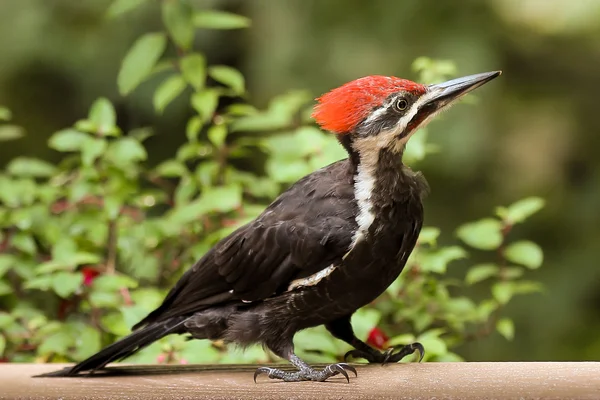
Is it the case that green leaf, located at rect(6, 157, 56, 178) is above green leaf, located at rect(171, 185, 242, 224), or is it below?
above

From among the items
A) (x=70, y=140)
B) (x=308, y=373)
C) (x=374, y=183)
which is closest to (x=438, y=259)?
(x=374, y=183)

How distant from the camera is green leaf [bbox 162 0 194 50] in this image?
291 centimetres

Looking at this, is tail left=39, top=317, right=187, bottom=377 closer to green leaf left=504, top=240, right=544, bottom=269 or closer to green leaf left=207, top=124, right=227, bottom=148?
green leaf left=207, top=124, right=227, bottom=148

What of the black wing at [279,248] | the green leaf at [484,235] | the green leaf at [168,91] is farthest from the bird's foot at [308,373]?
the green leaf at [168,91]

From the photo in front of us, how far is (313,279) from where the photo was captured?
7.12 ft

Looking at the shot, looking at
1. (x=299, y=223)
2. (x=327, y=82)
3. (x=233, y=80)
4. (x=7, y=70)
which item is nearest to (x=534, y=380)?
(x=299, y=223)

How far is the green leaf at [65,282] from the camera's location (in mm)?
2555

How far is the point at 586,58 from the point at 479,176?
74cm

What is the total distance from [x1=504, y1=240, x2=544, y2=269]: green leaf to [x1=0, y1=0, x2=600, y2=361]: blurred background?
0.97 metres

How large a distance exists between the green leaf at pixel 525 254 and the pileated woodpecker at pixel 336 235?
Result: 0.57 m

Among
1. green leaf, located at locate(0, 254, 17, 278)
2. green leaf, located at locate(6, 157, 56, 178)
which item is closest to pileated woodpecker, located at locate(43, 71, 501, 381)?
green leaf, located at locate(0, 254, 17, 278)

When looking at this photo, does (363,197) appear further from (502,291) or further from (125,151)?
(125,151)

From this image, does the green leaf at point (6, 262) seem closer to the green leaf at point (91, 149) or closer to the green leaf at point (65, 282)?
the green leaf at point (65, 282)

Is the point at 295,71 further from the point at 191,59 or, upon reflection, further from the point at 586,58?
the point at 586,58
